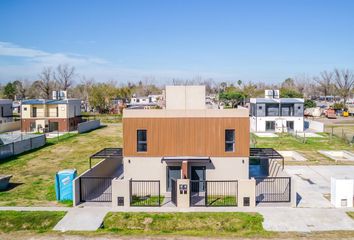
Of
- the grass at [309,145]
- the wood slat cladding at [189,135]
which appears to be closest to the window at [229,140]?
the wood slat cladding at [189,135]

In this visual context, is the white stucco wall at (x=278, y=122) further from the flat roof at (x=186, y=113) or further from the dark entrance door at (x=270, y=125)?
the flat roof at (x=186, y=113)

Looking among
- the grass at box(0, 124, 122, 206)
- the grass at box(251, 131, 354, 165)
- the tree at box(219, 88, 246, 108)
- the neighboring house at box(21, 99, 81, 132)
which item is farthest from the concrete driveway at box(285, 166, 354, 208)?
the tree at box(219, 88, 246, 108)

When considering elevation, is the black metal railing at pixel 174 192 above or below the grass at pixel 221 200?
above

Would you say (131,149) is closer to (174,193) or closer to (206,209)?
(174,193)

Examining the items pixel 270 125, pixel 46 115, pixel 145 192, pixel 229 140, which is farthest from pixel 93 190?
pixel 270 125

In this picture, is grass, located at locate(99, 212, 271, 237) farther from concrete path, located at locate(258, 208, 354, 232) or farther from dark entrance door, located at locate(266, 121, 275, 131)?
dark entrance door, located at locate(266, 121, 275, 131)

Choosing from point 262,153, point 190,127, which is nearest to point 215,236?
point 190,127
